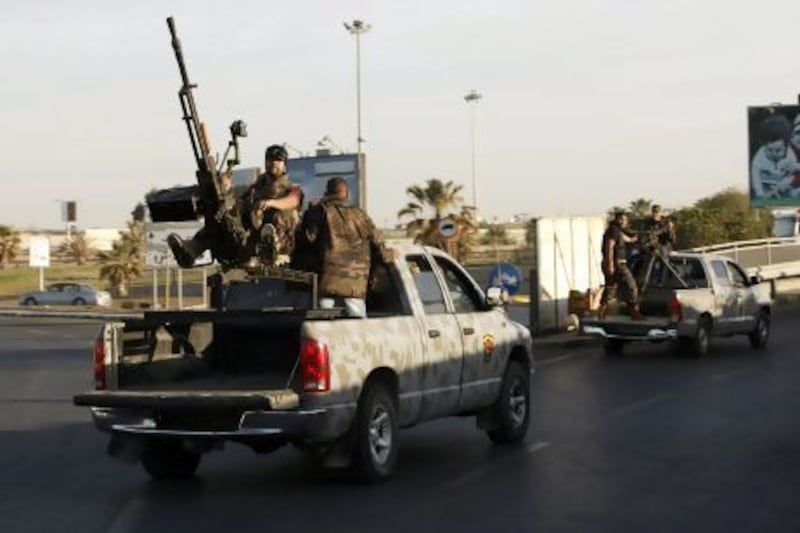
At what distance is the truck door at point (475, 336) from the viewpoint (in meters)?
10.6

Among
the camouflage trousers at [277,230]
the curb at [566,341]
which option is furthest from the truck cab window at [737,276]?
the camouflage trousers at [277,230]

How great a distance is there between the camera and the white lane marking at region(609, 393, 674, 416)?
13570 millimetres

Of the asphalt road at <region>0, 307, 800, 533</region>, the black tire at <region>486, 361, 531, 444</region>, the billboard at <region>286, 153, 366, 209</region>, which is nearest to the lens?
the asphalt road at <region>0, 307, 800, 533</region>

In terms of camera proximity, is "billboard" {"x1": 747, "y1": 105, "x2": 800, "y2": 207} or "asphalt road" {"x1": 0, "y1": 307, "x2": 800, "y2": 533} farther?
"billboard" {"x1": 747, "y1": 105, "x2": 800, "y2": 207}

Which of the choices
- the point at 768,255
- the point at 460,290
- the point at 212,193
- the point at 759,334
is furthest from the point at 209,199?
the point at 768,255

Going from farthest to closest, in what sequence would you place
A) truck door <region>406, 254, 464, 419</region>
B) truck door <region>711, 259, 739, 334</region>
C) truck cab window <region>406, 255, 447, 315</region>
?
truck door <region>711, 259, 739, 334</region> → truck cab window <region>406, 255, 447, 315</region> → truck door <region>406, 254, 464, 419</region>

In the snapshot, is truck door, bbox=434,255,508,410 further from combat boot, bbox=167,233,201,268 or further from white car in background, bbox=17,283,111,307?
white car in background, bbox=17,283,111,307

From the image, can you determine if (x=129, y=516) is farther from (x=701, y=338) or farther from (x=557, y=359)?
(x=701, y=338)

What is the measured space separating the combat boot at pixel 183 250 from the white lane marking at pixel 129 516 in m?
1.79

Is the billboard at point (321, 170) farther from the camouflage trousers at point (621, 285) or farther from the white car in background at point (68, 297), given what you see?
the camouflage trousers at point (621, 285)

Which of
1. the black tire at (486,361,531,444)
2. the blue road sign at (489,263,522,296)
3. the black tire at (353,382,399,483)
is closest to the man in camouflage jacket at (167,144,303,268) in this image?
the black tire at (353,382,399,483)

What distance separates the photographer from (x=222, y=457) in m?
10.9

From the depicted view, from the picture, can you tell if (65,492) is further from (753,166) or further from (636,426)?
(753,166)

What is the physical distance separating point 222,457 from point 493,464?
2.45m
